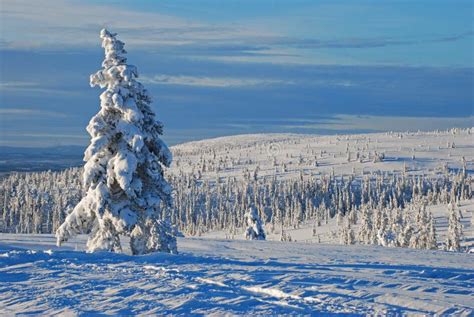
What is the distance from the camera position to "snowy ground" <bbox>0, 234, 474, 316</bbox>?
44.9 ft

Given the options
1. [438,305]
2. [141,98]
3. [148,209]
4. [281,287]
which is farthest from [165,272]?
[141,98]

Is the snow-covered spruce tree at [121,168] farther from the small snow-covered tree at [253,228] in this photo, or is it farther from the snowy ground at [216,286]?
the small snow-covered tree at [253,228]

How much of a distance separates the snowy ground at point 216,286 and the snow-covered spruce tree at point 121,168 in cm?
545

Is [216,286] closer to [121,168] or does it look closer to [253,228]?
[121,168]

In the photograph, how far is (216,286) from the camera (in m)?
Result: 16.0

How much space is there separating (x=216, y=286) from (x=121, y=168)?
1180cm

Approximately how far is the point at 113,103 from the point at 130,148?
2155mm

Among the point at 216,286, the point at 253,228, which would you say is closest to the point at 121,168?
the point at 216,286

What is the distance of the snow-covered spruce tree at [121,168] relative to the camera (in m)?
26.9

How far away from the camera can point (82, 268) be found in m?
19.3

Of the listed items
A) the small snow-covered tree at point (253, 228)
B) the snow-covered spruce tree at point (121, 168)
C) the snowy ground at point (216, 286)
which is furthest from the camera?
the small snow-covered tree at point (253, 228)

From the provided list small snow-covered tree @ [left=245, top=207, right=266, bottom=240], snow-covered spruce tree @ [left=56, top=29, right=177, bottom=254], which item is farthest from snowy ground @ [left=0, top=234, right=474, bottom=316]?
small snow-covered tree @ [left=245, top=207, right=266, bottom=240]

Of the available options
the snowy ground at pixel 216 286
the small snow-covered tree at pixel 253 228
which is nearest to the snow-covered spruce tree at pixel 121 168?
the snowy ground at pixel 216 286

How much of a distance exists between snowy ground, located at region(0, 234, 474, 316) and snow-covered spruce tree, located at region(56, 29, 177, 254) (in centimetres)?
545
